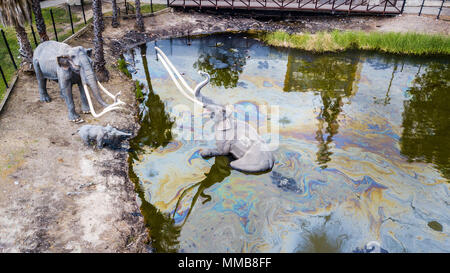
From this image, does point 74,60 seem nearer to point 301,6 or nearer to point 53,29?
point 53,29

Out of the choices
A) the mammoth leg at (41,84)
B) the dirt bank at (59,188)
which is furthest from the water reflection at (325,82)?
the mammoth leg at (41,84)

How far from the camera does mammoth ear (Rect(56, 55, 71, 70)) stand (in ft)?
30.3

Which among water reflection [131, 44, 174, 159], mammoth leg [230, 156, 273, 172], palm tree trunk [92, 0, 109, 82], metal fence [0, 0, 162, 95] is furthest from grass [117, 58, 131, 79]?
mammoth leg [230, 156, 273, 172]

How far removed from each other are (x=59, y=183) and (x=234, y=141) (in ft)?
13.5

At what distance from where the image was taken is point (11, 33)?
1599cm

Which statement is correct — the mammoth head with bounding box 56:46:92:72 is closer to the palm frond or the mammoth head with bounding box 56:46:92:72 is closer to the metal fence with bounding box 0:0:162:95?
the palm frond

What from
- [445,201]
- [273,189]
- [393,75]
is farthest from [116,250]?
[393,75]

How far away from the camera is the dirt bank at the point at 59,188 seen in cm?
658

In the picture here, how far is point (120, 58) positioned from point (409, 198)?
12.1m

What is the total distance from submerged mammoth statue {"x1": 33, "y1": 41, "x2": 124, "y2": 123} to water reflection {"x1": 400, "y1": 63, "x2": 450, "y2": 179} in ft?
27.2

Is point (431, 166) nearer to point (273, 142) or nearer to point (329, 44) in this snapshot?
point (273, 142)

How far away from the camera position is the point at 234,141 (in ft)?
29.2

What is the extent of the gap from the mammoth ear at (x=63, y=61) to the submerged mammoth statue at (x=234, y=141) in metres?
2.61

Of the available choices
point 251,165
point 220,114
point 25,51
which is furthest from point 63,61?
point 251,165
